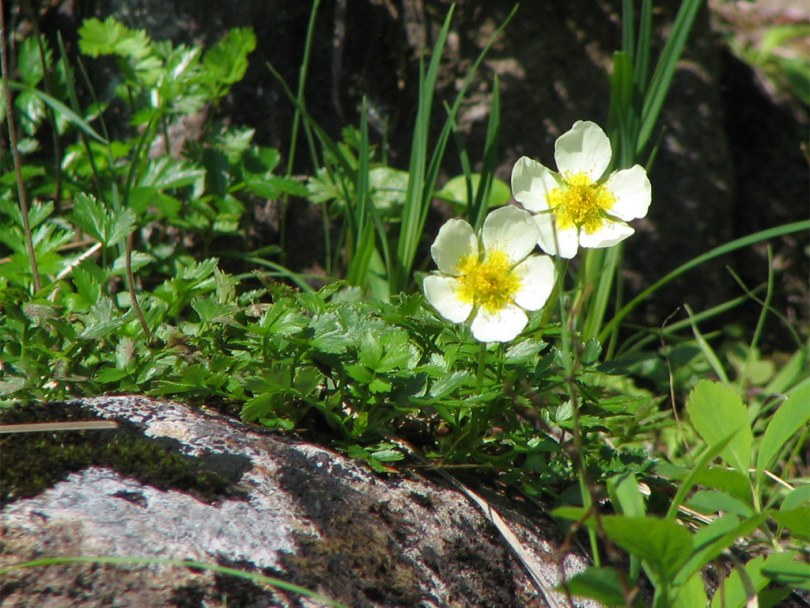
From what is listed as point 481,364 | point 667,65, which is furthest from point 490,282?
point 667,65

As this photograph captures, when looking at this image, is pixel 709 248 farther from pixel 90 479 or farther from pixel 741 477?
pixel 90 479

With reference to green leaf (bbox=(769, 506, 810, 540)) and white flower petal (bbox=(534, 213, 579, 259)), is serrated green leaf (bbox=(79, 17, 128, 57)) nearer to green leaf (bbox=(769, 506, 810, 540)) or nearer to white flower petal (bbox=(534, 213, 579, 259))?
white flower petal (bbox=(534, 213, 579, 259))

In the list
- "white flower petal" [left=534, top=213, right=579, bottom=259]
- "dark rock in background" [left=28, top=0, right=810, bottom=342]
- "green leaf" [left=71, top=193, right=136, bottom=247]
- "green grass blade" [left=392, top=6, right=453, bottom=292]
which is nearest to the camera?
"white flower petal" [left=534, top=213, right=579, bottom=259]

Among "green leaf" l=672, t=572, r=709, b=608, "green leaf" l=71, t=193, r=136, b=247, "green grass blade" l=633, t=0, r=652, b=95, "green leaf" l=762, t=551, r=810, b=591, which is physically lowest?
"green leaf" l=672, t=572, r=709, b=608

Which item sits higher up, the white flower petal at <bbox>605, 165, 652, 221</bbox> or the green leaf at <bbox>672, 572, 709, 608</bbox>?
the white flower petal at <bbox>605, 165, 652, 221</bbox>

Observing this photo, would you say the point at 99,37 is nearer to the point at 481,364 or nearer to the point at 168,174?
the point at 168,174

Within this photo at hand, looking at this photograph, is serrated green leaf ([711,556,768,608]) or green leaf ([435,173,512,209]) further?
green leaf ([435,173,512,209])

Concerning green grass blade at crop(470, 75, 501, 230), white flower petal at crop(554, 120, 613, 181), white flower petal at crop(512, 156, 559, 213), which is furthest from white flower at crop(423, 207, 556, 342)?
green grass blade at crop(470, 75, 501, 230)
